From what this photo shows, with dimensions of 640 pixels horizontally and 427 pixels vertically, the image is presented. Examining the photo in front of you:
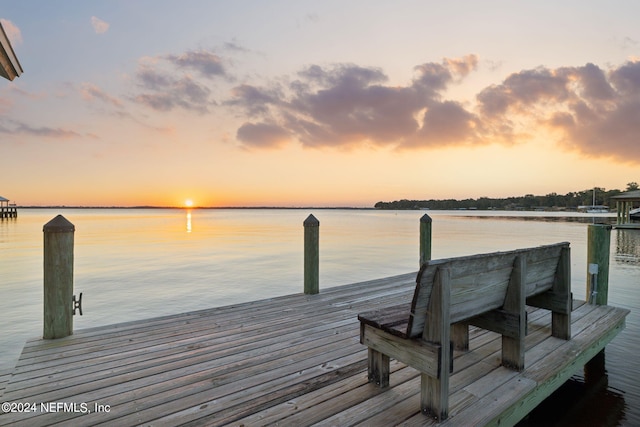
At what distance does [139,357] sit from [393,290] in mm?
4340

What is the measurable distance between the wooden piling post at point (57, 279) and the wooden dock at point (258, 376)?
0.19 meters

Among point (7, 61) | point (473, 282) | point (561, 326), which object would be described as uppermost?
point (7, 61)

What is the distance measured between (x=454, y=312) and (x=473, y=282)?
29cm

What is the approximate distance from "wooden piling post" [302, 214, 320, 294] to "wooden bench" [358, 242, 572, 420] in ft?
9.61

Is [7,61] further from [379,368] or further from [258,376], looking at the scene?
[379,368]

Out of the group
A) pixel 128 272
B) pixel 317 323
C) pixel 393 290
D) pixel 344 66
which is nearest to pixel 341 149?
pixel 344 66

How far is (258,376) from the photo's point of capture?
2.78m

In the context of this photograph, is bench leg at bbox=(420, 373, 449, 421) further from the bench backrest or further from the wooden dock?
the bench backrest

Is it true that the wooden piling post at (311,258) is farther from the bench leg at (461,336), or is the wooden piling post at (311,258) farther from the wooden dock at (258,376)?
the bench leg at (461,336)

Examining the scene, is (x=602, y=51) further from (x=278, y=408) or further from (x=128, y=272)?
(x=128, y=272)

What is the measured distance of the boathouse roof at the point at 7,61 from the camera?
255 centimetres

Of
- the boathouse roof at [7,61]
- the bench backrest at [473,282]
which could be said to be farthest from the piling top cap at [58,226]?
the bench backrest at [473,282]

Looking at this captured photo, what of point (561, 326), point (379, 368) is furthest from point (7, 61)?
point (561, 326)

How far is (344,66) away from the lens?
76.6ft
